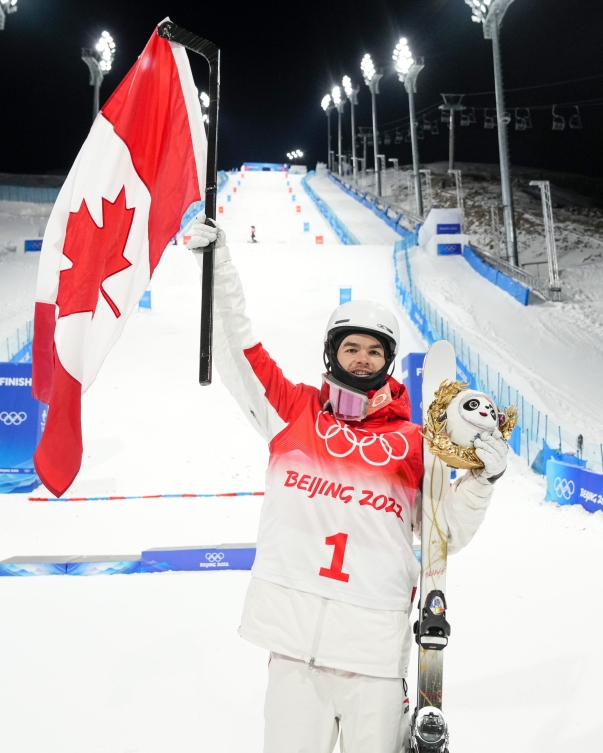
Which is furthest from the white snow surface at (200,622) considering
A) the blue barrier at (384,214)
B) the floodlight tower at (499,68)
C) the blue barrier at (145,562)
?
the blue barrier at (384,214)

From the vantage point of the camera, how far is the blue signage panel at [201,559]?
5.62m

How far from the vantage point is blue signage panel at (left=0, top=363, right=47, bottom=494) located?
339 inches

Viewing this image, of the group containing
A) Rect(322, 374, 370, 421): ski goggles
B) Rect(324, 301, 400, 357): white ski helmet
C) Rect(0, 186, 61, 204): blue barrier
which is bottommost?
Rect(322, 374, 370, 421): ski goggles

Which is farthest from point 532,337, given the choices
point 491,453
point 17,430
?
point 491,453

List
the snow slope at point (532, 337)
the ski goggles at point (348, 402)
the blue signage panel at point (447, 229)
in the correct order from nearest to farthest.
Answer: the ski goggles at point (348, 402), the snow slope at point (532, 337), the blue signage panel at point (447, 229)

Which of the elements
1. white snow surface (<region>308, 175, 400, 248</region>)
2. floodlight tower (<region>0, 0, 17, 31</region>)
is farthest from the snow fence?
floodlight tower (<region>0, 0, 17, 31</region>)

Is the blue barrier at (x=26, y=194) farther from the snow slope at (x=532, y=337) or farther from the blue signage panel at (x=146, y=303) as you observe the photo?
the snow slope at (x=532, y=337)

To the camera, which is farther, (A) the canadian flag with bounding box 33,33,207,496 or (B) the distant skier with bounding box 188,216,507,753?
(A) the canadian flag with bounding box 33,33,207,496

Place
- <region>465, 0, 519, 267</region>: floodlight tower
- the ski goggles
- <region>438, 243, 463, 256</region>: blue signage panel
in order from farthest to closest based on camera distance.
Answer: <region>438, 243, 463, 256</region>: blue signage panel, <region>465, 0, 519, 267</region>: floodlight tower, the ski goggles

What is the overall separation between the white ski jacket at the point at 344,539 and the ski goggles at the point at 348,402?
0.15 feet

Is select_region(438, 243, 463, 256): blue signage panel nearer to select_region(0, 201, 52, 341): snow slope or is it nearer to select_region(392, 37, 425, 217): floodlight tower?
select_region(392, 37, 425, 217): floodlight tower

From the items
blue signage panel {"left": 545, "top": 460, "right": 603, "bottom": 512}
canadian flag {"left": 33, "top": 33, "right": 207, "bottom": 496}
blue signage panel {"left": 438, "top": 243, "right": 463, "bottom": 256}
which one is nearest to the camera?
canadian flag {"left": 33, "top": 33, "right": 207, "bottom": 496}

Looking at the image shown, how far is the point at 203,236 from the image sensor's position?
8.02 feet

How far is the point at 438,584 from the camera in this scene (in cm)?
225
